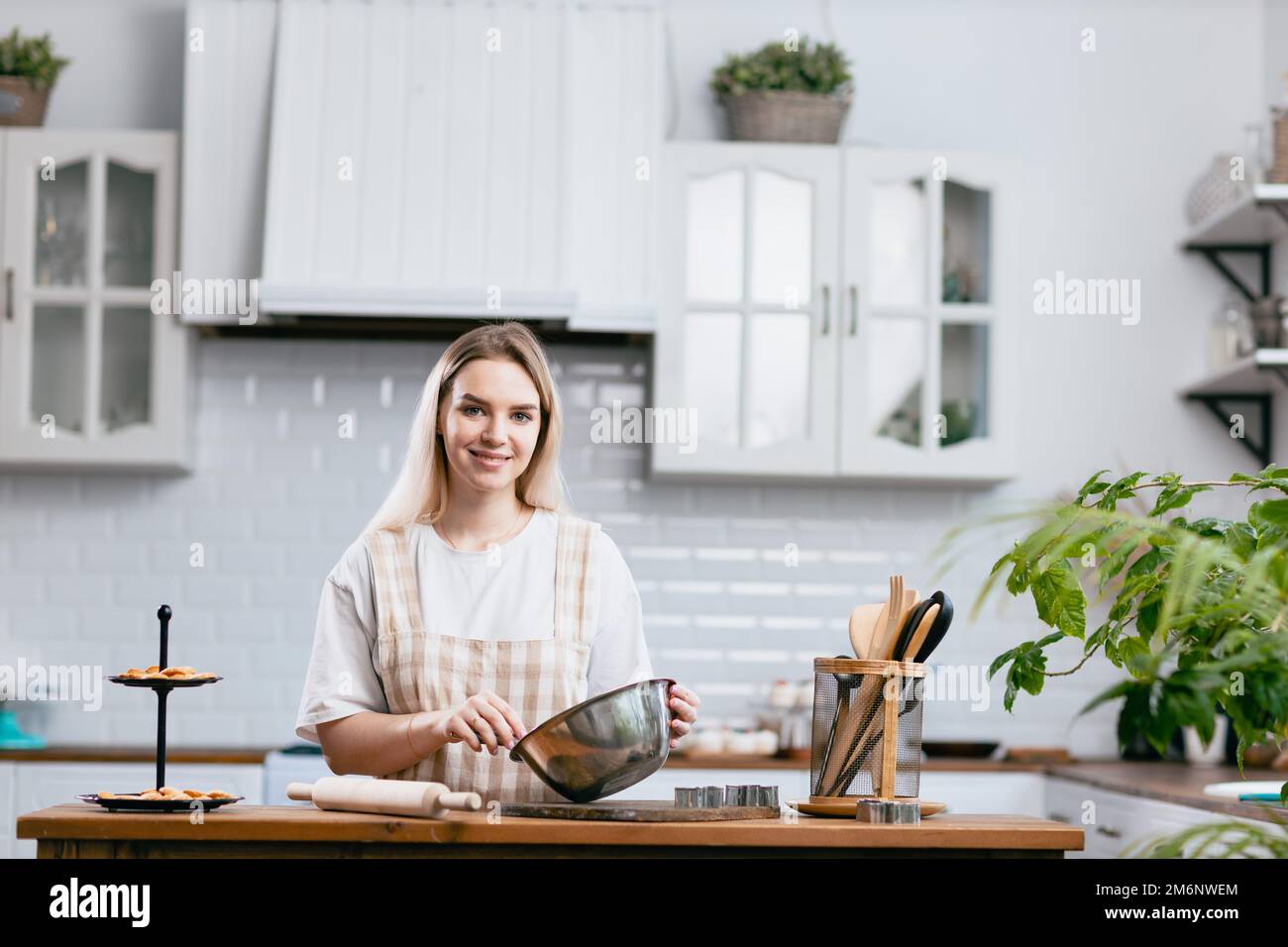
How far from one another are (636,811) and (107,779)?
2.64 meters

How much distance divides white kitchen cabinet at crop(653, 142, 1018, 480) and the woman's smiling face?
199cm

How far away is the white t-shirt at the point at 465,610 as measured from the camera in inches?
86.4

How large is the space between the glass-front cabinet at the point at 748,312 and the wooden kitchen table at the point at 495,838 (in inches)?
102

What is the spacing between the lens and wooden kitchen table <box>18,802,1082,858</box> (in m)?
1.71

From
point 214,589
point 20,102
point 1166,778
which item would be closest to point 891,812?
point 1166,778

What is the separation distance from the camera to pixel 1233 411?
470cm

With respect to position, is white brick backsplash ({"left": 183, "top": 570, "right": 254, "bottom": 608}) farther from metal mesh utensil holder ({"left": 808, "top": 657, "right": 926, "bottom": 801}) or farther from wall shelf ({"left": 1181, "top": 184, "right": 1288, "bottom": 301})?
wall shelf ({"left": 1181, "top": 184, "right": 1288, "bottom": 301})

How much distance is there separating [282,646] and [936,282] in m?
2.24

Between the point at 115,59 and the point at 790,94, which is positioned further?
the point at 115,59

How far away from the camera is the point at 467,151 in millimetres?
4262

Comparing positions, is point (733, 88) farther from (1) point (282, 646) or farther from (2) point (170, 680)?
(2) point (170, 680)

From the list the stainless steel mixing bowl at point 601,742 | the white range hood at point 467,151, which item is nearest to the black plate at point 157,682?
the stainless steel mixing bowl at point 601,742

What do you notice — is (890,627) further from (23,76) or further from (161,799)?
(23,76)
